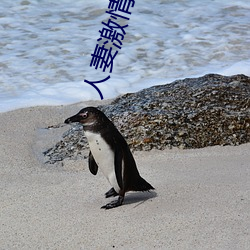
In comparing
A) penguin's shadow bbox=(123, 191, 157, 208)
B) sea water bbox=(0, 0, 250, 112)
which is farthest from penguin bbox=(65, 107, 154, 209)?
sea water bbox=(0, 0, 250, 112)

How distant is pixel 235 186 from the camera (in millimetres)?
4113

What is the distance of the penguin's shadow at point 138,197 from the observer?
155 inches

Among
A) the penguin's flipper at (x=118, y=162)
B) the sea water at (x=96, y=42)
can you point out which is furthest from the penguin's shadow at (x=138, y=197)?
the sea water at (x=96, y=42)

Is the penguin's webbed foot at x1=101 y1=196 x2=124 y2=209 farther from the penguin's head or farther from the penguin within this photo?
the penguin's head

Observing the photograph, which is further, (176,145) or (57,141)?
(57,141)

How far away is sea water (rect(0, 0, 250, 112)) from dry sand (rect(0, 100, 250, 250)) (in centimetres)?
204

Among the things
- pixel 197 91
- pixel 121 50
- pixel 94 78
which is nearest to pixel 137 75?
pixel 94 78

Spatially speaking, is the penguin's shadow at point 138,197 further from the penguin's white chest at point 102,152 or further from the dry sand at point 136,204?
the penguin's white chest at point 102,152

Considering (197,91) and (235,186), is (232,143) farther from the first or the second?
(235,186)

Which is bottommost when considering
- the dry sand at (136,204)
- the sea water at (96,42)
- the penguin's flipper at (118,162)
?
the sea water at (96,42)

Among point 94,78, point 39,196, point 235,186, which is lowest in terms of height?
point 94,78

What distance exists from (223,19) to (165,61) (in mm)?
2243

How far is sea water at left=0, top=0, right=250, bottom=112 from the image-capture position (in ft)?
24.2

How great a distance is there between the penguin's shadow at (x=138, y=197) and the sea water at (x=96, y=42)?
2666 mm
